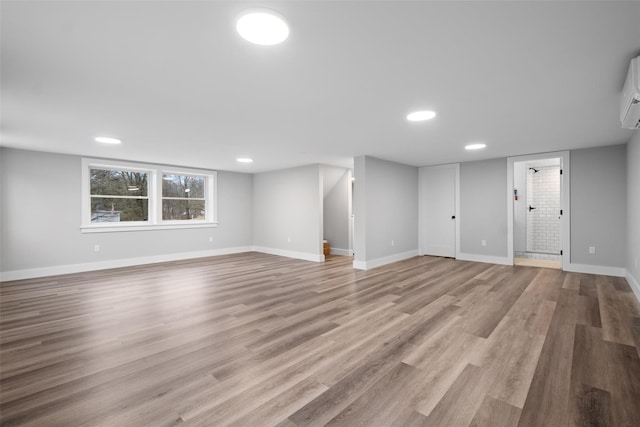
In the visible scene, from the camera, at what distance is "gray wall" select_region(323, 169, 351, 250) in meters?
7.40

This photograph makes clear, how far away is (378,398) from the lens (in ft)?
5.50

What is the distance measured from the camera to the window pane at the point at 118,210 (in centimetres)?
574

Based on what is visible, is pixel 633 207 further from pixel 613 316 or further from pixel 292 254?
pixel 292 254

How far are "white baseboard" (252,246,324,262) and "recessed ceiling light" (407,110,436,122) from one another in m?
3.90

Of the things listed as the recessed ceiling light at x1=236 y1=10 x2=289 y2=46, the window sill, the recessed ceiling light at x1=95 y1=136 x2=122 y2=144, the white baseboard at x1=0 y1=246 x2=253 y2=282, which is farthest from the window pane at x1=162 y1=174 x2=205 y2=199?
the recessed ceiling light at x1=236 y1=10 x2=289 y2=46

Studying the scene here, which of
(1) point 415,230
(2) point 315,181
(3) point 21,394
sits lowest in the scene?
(3) point 21,394

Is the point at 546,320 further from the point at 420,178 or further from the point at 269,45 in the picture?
the point at 420,178

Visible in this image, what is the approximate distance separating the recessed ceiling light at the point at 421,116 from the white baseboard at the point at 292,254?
3903 millimetres

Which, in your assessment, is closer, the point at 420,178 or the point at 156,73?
the point at 156,73

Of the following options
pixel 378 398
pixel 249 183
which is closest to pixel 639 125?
pixel 378 398

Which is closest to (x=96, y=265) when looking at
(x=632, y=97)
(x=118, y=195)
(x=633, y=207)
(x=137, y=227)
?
(x=137, y=227)

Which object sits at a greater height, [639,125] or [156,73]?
[156,73]

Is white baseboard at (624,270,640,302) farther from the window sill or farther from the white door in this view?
the window sill

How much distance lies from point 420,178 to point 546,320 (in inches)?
184
